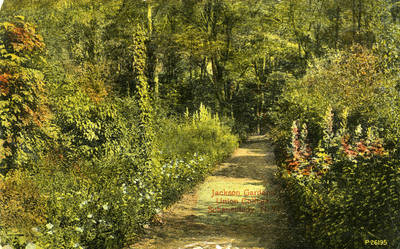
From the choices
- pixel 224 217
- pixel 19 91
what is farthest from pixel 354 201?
pixel 19 91

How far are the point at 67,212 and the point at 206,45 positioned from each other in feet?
36.9

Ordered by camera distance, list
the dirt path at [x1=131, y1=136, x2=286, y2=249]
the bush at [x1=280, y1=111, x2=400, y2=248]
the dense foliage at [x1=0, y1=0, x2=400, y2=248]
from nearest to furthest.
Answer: the bush at [x1=280, y1=111, x2=400, y2=248]
the dense foliage at [x1=0, y1=0, x2=400, y2=248]
the dirt path at [x1=131, y1=136, x2=286, y2=249]

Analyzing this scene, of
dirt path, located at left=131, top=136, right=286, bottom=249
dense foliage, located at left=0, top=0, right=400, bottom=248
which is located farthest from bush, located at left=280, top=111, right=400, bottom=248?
dirt path, located at left=131, top=136, right=286, bottom=249

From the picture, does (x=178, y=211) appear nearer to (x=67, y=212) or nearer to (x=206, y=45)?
(x=67, y=212)

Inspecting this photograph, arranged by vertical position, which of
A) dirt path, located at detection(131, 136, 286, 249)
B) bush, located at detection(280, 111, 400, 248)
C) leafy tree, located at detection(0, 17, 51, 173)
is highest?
leafy tree, located at detection(0, 17, 51, 173)

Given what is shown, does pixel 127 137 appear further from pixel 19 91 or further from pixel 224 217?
pixel 224 217

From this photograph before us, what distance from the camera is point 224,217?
604cm

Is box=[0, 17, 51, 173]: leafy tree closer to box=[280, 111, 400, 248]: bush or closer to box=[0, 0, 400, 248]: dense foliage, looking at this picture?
box=[0, 0, 400, 248]: dense foliage

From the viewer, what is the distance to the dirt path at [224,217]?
16.0 ft

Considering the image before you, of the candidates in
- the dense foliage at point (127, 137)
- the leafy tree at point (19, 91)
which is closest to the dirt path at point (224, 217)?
the dense foliage at point (127, 137)

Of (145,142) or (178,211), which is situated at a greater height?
(145,142)

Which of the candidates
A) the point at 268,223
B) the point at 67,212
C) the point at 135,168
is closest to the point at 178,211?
the point at 135,168

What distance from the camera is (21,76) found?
4.72 meters

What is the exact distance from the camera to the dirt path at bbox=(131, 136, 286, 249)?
4867 millimetres
